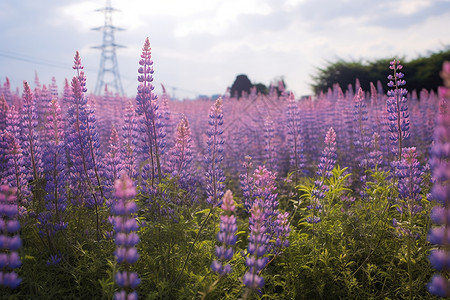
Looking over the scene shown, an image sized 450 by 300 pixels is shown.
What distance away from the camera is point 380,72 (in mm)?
21828

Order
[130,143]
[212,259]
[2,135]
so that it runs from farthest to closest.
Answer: [130,143] < [2,135] < [212,259]

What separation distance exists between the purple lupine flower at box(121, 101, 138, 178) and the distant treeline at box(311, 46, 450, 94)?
61.3ft

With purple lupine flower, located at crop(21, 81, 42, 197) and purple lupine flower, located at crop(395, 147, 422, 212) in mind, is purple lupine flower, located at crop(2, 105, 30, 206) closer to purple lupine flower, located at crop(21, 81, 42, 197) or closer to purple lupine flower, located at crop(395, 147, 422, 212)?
purple lupine flower, located at crop(21, 81, 42, 197)

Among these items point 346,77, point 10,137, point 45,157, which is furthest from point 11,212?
point 346,77

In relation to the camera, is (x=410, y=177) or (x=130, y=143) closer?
(x=410, y=177)

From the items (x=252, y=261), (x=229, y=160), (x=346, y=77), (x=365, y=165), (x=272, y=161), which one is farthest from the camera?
(x=346, y=77)

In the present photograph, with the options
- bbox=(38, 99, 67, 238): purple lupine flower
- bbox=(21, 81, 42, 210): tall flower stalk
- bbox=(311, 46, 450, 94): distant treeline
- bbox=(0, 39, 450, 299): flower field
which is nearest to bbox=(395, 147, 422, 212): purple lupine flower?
bbox=(0, 39, 450, 299): flower field

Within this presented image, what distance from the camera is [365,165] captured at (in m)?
6.20

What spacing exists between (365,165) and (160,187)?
145 inches

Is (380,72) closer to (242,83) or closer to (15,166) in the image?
(242,83)

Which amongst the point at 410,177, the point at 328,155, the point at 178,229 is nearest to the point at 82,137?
the point at 178,229

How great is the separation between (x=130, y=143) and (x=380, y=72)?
20.0 meters

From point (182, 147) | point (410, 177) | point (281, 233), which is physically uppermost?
point (182, 147)

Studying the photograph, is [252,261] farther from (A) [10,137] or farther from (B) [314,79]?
(B) [314,79]
